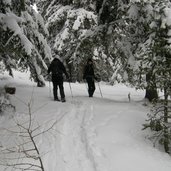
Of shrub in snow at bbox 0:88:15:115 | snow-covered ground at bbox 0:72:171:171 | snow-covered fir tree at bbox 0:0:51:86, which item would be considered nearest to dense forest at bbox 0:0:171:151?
snow-covered fir tree at bbox 0:0:51:86

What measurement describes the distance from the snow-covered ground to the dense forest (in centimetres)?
93

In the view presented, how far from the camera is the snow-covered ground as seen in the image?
7477mm

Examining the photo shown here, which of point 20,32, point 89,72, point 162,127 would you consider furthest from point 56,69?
Result: point 162,127

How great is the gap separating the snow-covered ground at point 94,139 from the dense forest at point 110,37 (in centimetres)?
93

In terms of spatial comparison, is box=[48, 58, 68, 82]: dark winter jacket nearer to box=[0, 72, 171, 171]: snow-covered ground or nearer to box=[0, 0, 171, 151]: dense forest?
box=[0, 0, 171, 151]: dense forest

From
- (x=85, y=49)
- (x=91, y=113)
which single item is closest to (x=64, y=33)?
(x=85, y=49)

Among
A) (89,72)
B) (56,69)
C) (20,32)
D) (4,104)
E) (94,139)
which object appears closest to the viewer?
(94,139)

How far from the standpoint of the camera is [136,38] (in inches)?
537

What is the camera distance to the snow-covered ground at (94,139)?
24.5ft

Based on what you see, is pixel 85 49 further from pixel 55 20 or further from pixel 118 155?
pixel 118 155

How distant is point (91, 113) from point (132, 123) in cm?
183

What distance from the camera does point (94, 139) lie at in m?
8.80

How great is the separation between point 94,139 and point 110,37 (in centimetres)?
669

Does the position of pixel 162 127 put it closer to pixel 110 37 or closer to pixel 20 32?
pixel 20 32
